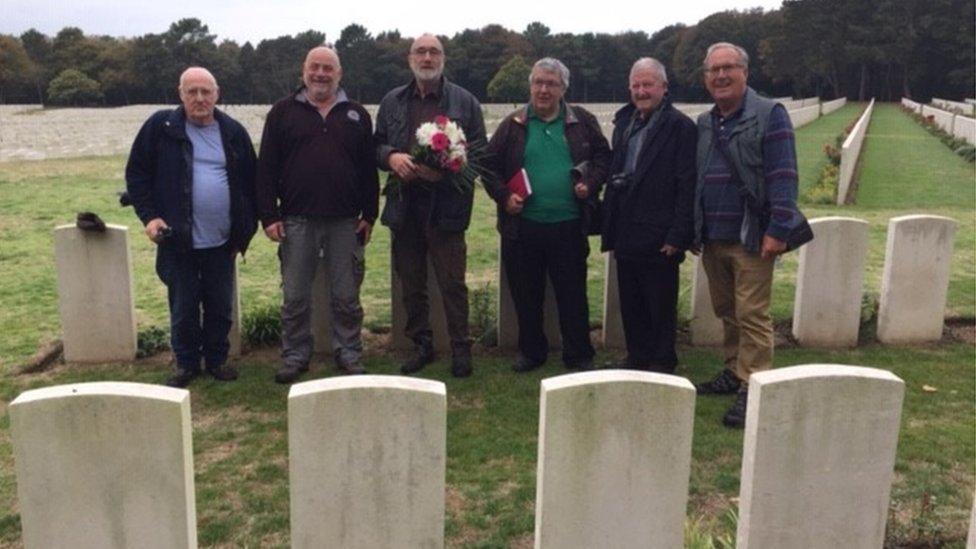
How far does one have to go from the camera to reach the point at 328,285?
18.3 ft

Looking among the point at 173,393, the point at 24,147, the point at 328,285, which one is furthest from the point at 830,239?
the point at 24,147

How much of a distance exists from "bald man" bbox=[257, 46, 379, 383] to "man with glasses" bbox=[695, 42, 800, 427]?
6.41ft

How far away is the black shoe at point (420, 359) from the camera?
5445 millimetres

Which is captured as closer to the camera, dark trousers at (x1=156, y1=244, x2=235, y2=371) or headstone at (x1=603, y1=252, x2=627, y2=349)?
dark trousers at (x1=156, y1=244, x2=235, y2=371)

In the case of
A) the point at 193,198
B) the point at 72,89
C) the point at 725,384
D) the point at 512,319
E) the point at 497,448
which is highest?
the point at 72,89

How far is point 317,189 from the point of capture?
4859mm

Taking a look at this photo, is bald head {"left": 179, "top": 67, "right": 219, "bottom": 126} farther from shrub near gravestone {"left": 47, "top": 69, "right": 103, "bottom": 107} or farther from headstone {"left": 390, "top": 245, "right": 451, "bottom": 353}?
shrub near gravestone {"left": 47, "top": 69, "right": 103, "bottom": 107}

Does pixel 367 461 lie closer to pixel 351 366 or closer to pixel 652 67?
pixel 351 366

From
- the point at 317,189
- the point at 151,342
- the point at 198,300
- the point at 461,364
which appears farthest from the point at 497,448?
the point at 151,342

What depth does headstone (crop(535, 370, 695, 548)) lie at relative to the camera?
2521 millimetres

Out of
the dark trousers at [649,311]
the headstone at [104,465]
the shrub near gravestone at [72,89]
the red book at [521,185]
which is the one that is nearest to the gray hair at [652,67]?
the red book at [521,185]

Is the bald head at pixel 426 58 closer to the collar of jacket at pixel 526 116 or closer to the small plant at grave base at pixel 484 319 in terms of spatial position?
the collar of jacket at pixel 526 116

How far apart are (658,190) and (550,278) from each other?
102cm

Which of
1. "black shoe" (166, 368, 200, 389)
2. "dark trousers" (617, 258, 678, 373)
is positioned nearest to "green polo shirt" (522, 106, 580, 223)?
"dark trousers" (617, 258, 678, 373)
